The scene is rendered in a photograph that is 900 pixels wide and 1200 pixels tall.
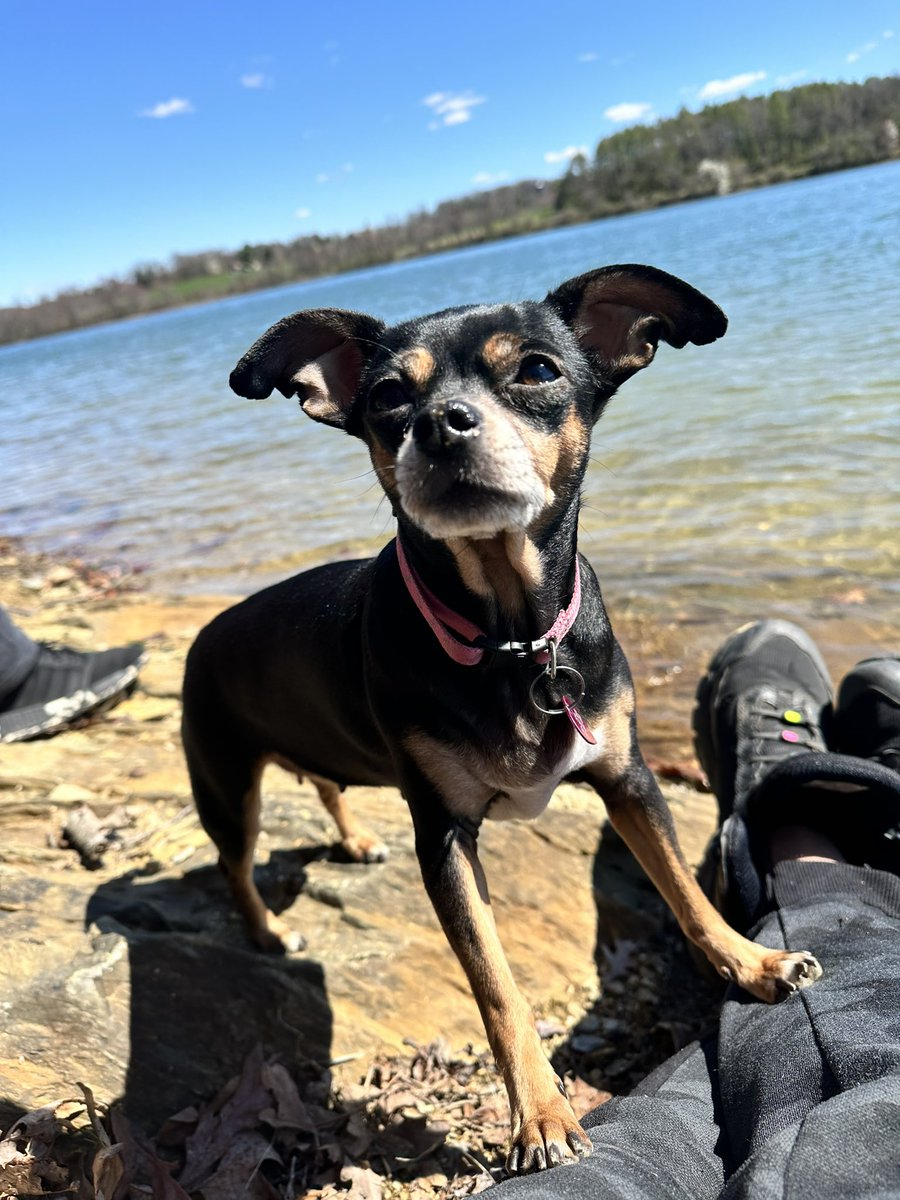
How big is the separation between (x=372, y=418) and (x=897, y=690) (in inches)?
91.4

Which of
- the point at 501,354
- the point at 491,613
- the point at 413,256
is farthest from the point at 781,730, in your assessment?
the point at 413,256

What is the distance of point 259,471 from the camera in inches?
488

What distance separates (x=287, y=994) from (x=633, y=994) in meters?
1.17

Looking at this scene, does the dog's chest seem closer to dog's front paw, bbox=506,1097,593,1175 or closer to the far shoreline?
dog's front paw, bbox=506,1097,593,1175

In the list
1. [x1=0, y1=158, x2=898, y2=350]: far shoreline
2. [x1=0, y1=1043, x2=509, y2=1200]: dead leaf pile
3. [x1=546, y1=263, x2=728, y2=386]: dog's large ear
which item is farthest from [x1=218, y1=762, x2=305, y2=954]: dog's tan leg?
[x1=0, y1=158, x2=898, y2=350]: far shoreline

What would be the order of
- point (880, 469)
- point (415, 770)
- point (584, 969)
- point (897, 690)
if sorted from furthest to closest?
1. point (880, 469)
2. point (897, 690)
3. point (584, 969)
4. point (415, 770)

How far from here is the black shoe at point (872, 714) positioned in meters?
3.38

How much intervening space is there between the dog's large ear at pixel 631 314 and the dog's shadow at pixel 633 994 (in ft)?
6.42

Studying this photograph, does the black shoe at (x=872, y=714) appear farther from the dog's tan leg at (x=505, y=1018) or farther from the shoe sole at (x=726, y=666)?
the dog's tan leg at (x=505, y=1018)

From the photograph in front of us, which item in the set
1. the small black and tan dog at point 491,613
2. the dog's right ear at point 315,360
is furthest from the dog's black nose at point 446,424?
the dog's right ear at point 315,360

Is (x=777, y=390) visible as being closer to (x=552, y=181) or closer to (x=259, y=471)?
(x=259, y=471)

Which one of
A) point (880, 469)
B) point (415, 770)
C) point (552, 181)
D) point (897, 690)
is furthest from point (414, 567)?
point (552, 181)

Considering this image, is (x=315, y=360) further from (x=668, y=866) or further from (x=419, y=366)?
(x=668, y=866)

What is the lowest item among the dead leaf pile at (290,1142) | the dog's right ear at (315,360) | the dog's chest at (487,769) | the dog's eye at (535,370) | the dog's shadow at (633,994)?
the dog's shadow at (633,994)
